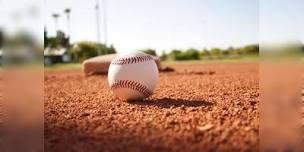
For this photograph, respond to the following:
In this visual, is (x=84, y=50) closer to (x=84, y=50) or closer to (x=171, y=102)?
(x=84, y=50)

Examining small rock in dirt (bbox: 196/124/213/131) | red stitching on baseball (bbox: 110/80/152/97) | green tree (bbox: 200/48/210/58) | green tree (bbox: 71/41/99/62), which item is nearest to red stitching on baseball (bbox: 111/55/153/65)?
red stitching on baseball (bbox: 110/80/152/97)

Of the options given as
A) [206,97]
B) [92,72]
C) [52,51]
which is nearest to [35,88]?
[206,97]

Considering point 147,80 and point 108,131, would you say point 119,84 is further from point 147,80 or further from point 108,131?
point 108,131

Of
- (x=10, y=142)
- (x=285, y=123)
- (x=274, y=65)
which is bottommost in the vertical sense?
(x=10, y=142)

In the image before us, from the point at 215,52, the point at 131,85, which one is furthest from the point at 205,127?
the point at 215,52

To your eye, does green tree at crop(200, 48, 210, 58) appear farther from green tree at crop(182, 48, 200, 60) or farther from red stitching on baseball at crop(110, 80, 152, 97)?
red stitching on baseball at crop(110, 80, 152, 97)
